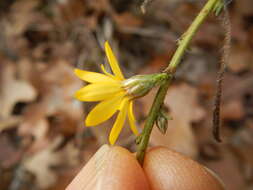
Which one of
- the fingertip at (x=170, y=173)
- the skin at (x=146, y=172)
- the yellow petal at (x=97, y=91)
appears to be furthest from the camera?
the fingertip at (x=170, y=173)

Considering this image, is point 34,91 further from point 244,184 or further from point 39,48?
point 244,184

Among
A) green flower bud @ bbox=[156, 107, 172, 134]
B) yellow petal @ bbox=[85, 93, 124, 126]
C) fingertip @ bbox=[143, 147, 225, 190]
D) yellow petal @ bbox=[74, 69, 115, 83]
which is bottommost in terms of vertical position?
fingertip @ bbox=[143, 147, 225, 190]

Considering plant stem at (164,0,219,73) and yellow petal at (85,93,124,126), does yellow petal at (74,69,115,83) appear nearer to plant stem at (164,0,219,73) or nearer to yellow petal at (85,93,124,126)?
yellow petal at (85,93,124,126)

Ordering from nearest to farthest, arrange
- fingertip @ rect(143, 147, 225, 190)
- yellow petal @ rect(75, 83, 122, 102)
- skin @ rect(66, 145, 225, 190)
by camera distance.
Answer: yellow petal @ rect(75, 83, 122, 102), skin @ rect(66, 145, 225, 190), fingertip @ rect(143, 147, 225, 190)

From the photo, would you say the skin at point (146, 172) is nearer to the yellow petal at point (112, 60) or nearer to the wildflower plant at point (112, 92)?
the wildflower plant at point (112, 92)

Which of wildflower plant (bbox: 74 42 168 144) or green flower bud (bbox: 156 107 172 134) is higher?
wildflower plant (bbox: 74 42 168 144)

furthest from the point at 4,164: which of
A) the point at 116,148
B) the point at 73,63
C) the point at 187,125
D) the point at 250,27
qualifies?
the point at 250,27

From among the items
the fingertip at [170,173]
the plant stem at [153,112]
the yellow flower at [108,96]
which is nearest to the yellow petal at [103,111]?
the yellow flower at [108,96]

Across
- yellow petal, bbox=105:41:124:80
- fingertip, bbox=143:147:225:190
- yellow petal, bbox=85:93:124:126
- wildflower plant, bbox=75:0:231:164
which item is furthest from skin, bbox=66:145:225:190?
yellow petal, bbox=105:41:124:80
